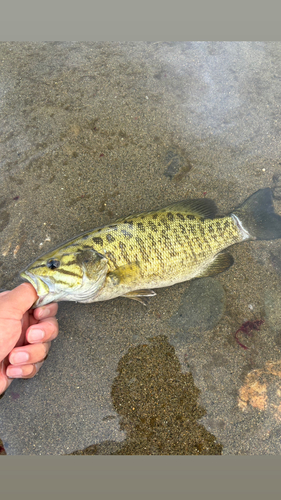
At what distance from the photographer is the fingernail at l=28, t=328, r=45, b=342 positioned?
8.83 ft

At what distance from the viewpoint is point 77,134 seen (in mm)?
3629

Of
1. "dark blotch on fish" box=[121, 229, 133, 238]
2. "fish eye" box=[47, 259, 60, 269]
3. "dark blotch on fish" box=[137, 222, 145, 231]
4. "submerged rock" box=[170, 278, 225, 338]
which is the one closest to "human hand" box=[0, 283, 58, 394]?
"fish eye" box=[47, 259, 60, 269]

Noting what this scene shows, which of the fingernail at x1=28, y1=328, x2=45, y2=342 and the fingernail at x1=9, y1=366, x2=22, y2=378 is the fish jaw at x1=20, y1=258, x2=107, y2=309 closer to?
the fingernail at x1=28, y1=328, x2=45, y2=342

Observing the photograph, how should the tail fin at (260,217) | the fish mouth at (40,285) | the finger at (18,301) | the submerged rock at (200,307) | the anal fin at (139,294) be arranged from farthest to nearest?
the tail fin at (260,217) → the submerged rock at (200,307) → the anal fin at (139,294) → the fish mouth at (40,285) → the finger at (18,301)

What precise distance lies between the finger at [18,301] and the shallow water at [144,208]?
0.63 m

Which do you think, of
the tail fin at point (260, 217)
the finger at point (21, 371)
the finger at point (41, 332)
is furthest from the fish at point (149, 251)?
the finger at point (21, 371)

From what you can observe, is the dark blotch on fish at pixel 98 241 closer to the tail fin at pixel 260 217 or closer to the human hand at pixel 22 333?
the human hand at pixel 22 333

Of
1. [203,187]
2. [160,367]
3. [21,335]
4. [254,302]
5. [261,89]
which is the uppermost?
[261,89]

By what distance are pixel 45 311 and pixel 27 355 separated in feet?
1.47

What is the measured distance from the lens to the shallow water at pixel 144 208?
2971 mm

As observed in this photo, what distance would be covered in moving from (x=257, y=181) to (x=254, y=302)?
5.13ft

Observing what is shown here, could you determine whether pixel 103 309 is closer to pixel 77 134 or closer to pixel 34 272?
pixel 34 272

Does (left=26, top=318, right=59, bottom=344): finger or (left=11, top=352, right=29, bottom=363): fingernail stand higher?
(left=26, top=318, right=59, bottom=344): finger

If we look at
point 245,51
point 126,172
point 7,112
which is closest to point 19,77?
point 7,112
